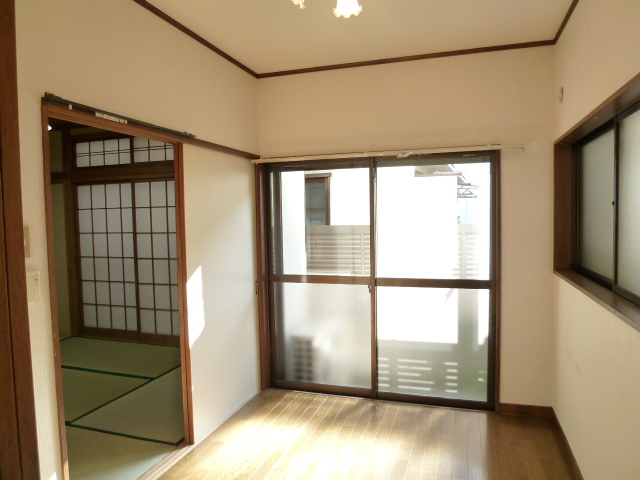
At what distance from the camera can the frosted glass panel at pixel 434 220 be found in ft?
11.1

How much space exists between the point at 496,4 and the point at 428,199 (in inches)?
55.8

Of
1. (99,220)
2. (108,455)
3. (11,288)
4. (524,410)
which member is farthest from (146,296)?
A: (524,410)

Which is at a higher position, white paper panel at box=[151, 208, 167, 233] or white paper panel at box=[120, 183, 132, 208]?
white paper panel at box=[120, 183, 132, 208]

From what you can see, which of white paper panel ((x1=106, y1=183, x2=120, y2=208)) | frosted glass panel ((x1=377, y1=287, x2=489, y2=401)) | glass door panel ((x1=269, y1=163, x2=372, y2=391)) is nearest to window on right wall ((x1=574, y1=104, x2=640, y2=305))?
frosted glass panel ((x1=377, y1=287, x2=489, y2=401))

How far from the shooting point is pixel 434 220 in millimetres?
3475

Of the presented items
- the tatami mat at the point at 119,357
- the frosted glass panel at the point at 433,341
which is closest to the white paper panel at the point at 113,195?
the tatami mat at the point at 119,357

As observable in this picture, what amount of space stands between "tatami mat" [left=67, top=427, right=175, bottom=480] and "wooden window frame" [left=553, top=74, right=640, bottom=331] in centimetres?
273

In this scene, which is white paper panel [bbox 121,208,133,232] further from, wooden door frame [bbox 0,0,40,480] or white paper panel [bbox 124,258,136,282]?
wooden door frame [bbox 0,0,40,480]

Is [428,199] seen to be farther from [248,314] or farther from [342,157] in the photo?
[248,314]

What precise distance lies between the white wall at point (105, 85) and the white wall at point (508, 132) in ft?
3.95

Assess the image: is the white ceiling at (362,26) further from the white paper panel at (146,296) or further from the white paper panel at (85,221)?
the white paper panel at (85,221)

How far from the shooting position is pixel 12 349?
1.61 meters

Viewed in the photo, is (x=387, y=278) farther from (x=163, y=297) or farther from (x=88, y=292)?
(x=88, y=292)

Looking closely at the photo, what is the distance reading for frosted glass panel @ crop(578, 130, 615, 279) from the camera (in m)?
2.31
